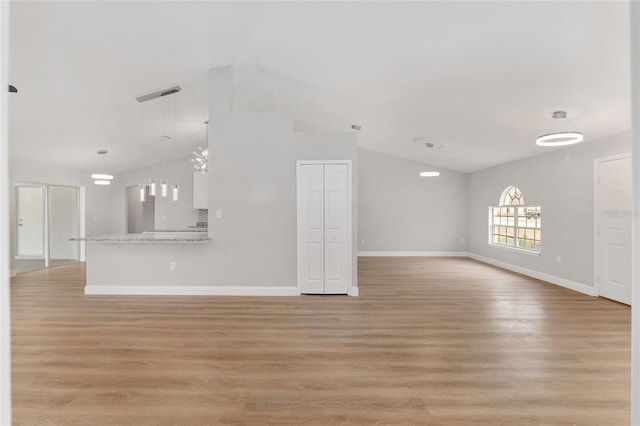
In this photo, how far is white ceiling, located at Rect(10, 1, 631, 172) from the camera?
341 cm

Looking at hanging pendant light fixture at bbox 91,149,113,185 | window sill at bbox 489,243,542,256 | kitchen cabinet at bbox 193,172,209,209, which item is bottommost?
window sill at bbox 489,243,542,256

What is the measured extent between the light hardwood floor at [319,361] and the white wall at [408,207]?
524 cm

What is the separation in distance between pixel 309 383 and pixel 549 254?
606 centimetres

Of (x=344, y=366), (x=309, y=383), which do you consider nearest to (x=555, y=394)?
(x=344, y=366)

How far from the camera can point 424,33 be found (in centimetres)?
371

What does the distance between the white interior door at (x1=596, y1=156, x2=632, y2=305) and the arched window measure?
158 centimetres

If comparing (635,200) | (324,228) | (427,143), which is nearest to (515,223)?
(427,143)

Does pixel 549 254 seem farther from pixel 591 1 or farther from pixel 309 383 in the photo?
pixel 309 383

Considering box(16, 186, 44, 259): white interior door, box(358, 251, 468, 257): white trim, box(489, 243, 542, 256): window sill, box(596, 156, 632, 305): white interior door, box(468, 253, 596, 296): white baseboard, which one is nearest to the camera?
box(596, 156, 632, 305): white interior door

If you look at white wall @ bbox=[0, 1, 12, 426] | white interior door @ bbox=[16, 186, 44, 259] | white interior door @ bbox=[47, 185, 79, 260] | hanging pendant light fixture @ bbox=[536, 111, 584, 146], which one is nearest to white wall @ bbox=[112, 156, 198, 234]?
white interior door @ bbox=[47, 185, 79, 260]

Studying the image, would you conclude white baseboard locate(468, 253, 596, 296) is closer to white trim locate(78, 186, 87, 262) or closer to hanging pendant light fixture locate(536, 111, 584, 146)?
hanging pendant light fixture locate(536, 111, 584, 146)

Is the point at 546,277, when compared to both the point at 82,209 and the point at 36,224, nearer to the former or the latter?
the point at 82,209

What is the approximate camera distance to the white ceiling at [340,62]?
3.41m

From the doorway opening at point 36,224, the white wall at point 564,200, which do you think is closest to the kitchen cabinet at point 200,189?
the doorway opening at point 36,224
